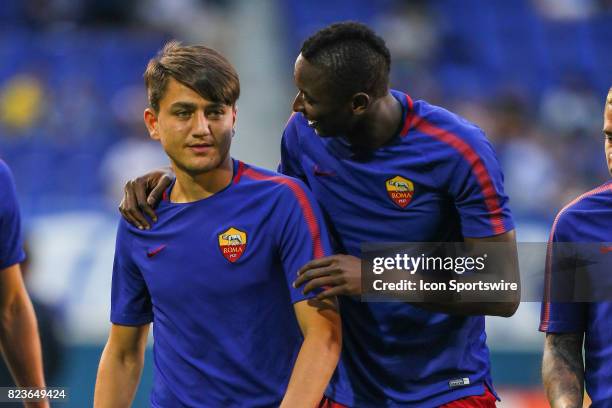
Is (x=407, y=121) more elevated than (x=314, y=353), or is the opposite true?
(x=407, y=121)

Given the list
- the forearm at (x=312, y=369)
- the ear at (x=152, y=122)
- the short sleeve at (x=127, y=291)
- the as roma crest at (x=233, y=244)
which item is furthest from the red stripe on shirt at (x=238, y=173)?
the forearm at (x=312, y=369)

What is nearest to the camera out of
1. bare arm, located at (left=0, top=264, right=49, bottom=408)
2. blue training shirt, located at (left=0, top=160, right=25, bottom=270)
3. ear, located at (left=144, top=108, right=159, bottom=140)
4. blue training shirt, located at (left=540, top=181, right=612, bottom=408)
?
blue training shirt, located at (left=540, top=181, right=612, bottom=408)

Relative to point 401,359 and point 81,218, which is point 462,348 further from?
point 81,218

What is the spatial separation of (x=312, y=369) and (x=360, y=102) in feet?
3.09

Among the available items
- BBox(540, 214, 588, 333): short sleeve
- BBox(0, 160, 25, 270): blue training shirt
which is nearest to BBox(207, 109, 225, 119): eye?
BBox(0, 160, 25, 270): blue training shirt

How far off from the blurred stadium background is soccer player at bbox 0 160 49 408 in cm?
333

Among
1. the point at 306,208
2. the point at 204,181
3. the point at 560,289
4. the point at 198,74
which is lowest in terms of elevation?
the point at 560,289

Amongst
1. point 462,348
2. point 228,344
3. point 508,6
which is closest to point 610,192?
point 462,348

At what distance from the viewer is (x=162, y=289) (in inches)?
125

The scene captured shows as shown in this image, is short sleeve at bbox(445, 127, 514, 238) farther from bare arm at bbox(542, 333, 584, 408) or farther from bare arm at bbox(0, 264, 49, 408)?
bare arm at bbox(0, 264, 49, 408)

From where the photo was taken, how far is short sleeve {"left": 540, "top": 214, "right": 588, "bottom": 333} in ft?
10.4

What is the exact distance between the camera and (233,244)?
10.3 feet

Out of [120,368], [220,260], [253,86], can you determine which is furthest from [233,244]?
[253,86]

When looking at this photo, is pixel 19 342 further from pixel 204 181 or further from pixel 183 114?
pixel 183 114
